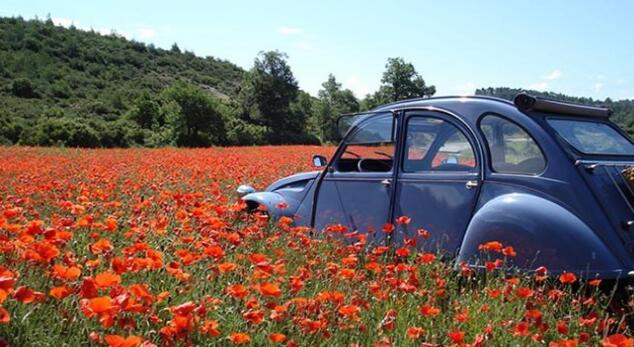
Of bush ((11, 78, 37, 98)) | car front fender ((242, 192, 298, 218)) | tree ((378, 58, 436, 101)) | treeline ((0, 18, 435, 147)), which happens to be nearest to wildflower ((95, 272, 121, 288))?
car front fender ((242, 192, 298, 218))

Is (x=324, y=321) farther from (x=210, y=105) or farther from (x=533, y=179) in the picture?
(x=210, y=105)

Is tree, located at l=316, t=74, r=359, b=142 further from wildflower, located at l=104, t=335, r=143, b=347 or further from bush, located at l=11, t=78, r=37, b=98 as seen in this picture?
wildflower, located at l=104, t=335, r=143, b=347

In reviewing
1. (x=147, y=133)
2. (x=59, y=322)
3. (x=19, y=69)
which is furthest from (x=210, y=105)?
(x=59, y=322)

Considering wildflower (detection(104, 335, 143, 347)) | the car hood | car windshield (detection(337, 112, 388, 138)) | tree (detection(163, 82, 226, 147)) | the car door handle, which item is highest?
tree (detection(163, 82, 226, 147))

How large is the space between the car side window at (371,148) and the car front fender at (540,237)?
1237mm

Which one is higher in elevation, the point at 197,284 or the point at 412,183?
the point at 412,183

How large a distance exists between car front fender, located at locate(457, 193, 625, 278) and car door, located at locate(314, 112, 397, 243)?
3.39 feet

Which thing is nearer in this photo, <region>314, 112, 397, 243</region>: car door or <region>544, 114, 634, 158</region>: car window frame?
<region>544, 114, 634, 158</region>: car window frame

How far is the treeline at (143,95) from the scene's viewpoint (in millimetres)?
37594

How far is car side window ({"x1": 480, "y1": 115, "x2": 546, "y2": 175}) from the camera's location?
3.58 meters

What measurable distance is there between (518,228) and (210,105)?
41.2 meters

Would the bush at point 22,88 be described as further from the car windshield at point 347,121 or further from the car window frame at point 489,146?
the car window frame at point 489,146

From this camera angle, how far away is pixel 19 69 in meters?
56.5

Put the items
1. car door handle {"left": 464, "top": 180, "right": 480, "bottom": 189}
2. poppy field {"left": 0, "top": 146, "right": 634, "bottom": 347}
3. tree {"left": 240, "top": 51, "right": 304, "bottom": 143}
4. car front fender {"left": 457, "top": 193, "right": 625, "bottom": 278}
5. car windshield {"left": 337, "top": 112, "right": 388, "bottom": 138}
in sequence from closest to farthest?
poppy field {"left": 0, "top": 146, "right": 634, "bottom": 347} → car front fender {"left": 457, "top": 193, "right": 625, "bottom": 278} → car door handle {"left": 464, "top": 180, "right": 480, "bottom": 189} → car windshield {"left": 337, "top": 112, "right": 388, "bottom": 138} → tree {"left": 240, "top": 51, "right": 304, "bottom": 143}
